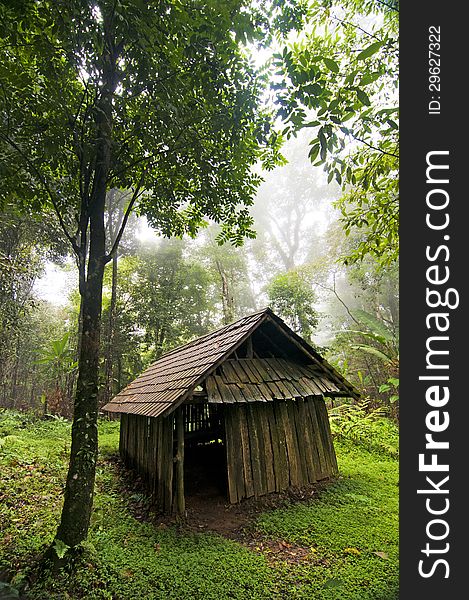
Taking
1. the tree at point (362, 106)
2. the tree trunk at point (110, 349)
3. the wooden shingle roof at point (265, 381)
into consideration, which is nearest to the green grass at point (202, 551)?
the wooden shingle roof at point (265, 381)

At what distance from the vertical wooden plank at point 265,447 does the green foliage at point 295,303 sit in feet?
Answer: 30.2

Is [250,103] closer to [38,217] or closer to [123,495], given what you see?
[38,217]

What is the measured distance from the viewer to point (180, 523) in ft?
18.5

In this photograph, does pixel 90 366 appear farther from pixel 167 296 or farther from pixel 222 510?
pixel 167 296

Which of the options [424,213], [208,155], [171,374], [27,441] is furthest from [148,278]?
[424,213]

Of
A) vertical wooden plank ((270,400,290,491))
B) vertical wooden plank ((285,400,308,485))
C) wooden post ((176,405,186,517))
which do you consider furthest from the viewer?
vertical wooden plank ((285,400,308,485))

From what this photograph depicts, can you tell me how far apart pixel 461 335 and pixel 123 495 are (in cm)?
749

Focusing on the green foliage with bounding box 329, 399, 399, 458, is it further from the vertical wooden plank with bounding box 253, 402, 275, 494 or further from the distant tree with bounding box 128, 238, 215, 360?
the distant tree with bounding box 128, 238, 215, 360

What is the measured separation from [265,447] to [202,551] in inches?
94.5

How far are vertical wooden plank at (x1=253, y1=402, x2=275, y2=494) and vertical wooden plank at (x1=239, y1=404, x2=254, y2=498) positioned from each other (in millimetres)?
315

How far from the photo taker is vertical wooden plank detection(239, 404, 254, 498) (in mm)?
6520

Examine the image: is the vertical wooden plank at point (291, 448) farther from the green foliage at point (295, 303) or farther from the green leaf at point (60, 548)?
the green foliage at point (295, 303)

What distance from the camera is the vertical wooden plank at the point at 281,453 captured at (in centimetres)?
686

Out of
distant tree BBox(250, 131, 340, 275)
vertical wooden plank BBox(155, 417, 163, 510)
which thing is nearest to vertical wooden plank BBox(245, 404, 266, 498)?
vertical wooden plank BBox(155, 417, 163, 510)
